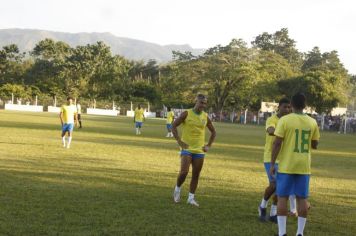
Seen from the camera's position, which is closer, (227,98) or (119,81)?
(227,98)

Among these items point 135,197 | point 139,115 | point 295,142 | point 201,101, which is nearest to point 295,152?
point 295,142

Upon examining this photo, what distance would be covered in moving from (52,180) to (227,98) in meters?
70.1

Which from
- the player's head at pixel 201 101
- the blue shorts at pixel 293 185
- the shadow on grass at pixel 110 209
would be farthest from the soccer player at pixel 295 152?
the player's head at pixel 201 101

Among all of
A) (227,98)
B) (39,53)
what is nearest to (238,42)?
(227,98)

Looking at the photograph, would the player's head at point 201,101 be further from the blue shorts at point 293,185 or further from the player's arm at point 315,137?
the blue shorts at point 293,185

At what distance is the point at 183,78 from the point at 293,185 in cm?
7216

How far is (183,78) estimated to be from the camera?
78.6 metres

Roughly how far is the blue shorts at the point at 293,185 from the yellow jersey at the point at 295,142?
8 cm

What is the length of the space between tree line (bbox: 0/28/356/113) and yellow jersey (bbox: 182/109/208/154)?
66373 millimetres

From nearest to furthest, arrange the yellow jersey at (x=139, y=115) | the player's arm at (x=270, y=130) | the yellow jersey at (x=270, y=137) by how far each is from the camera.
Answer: the player's arm at (x=270, y=130) < the yellow jersey at (x=270, y=137) < the yellow jersey at (x=139, y=115)

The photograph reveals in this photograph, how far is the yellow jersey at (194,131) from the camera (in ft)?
30.5

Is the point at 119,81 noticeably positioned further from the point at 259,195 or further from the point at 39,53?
the point at 259,195

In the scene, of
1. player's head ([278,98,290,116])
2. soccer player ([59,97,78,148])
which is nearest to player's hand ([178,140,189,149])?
player's head ([278,98,290,116])

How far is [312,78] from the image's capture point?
74.0 meters
